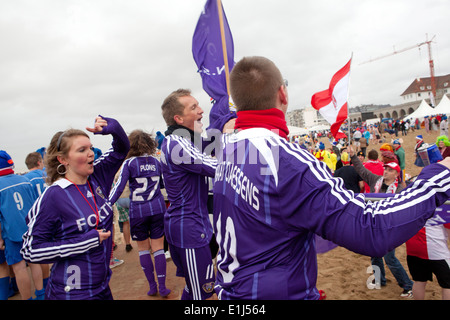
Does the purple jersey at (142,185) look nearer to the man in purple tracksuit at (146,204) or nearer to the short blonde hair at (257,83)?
the man in purple tracksuit at (146,204)

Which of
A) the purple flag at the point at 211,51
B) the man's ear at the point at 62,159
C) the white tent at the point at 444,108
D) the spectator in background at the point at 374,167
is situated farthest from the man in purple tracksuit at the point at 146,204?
the white tent at the point at 444,108

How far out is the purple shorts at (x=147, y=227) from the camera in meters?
4.31

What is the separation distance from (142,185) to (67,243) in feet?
7.65

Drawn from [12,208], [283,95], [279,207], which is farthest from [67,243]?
[12,208]

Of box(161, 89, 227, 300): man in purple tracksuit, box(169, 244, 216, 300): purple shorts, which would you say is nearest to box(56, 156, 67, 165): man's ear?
box(161, 89, 227, 300): man in purple tracksuit

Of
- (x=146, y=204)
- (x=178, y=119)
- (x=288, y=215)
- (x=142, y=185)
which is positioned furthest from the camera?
(x=142, y=185)

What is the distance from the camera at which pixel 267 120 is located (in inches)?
54.8

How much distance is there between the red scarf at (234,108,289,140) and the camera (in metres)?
1.39

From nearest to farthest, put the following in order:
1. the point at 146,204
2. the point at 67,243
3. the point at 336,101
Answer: the point at 67,243
the point at 336,101
the point at 146,204

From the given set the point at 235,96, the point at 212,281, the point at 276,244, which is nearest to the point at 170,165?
the point at 212,281

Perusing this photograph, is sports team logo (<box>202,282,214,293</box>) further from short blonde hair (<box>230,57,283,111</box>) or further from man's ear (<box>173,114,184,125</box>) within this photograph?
short blonde hair (<box>230,57,283,111</box>)

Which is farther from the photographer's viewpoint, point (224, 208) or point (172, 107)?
point (172, 107)

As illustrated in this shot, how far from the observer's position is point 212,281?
109 inches

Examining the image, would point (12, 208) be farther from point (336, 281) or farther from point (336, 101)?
point (336, 281)
